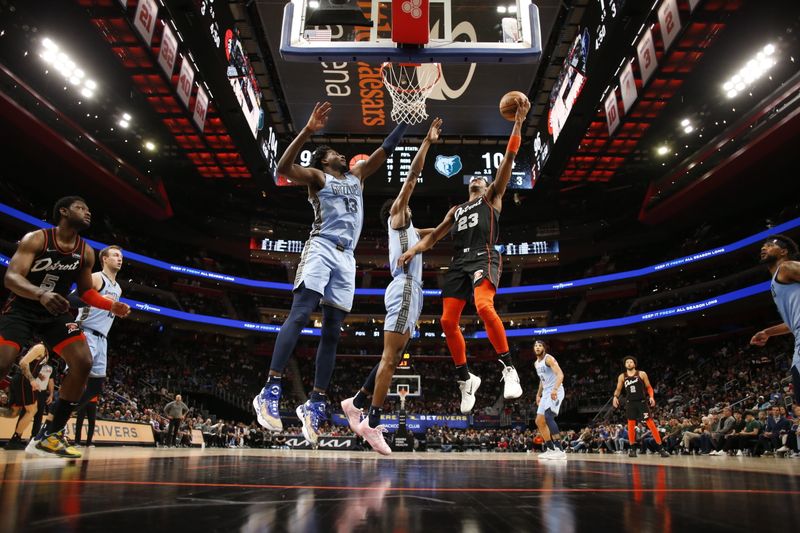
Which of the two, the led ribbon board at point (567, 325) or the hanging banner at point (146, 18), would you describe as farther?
the led ribbon board at point (567, 325)

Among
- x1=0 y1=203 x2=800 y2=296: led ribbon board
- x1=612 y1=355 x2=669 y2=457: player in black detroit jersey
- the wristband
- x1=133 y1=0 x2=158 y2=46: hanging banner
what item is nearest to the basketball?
the wristband

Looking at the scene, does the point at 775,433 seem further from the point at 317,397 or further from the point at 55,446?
the point at 55,446

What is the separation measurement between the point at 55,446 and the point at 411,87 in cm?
977

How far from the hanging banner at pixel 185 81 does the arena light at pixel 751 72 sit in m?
19.3

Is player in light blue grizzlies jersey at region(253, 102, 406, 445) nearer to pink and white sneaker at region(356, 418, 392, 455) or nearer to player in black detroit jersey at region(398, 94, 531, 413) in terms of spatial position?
pink and white sneaker at region(356, 418, 392, 455)

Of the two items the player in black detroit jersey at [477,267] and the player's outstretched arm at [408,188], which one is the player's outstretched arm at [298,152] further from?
the player in black detroit jersey at [477,267]

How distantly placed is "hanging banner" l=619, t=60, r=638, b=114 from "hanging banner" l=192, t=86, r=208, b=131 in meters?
14.0

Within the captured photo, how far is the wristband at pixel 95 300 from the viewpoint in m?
4.42

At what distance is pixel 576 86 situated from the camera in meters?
15.4

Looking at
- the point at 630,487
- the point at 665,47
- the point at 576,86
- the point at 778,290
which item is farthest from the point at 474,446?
the point at 630,487

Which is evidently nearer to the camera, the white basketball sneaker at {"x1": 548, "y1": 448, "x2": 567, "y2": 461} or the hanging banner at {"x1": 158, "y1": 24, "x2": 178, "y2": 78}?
the white basketball sneaker at {"x1": 548, "y1": 448, "x2": 567, "y2": 461}

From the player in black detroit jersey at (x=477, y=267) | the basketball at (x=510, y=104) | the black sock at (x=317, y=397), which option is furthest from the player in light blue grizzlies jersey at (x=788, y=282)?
the black sock at (x=317, y=397)

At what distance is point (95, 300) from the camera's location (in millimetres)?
4480

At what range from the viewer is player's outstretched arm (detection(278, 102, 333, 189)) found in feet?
13.1
